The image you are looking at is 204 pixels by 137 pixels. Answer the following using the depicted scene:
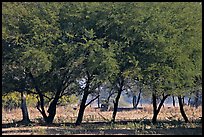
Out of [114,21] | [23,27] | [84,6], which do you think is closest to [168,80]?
[114,21]

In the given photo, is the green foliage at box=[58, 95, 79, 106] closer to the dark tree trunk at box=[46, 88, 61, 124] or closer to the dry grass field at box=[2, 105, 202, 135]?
the dry grass field at box=[2, 105, 202, 135]

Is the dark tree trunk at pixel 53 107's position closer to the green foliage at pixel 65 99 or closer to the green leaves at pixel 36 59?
the green leaves at pixel 36 59

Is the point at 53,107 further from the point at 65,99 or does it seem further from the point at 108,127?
the point at 65,99

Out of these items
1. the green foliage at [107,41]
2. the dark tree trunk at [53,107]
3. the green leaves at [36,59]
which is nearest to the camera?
the green leaves at [36,59]

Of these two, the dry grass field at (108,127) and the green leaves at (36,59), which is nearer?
the dry grass field at (108,127)

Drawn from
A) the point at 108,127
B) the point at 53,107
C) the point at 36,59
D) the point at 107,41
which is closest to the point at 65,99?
the point at 53,107

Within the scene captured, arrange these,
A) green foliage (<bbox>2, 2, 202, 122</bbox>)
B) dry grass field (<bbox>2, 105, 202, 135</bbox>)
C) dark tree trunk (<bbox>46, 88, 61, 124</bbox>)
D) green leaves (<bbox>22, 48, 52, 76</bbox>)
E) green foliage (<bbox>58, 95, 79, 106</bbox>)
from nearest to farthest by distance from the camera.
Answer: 1. dry grass field (<bbox>2, 105, 202, 135</bbox>)
2. green leaves (<bbox>22, 48, 52, 76</bbox>)
3. green foliage (<bbox>2, 2, 202, 122</bbox>)
4. dark tree trunk (<bbox>46, 88, 61, 124</bbox>)
5. green foliage (<bbox>58, 95, 79, 106</bbox>)

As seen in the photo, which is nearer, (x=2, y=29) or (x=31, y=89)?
(x=2, y=29)

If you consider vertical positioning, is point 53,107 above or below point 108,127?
above

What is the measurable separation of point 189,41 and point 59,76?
295 inches

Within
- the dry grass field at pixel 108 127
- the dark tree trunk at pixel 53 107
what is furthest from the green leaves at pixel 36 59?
the dark tree trunk at pixel 53 107

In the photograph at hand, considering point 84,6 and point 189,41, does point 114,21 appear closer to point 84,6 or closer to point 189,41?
point 84,6

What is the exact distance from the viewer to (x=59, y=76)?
26516 mm

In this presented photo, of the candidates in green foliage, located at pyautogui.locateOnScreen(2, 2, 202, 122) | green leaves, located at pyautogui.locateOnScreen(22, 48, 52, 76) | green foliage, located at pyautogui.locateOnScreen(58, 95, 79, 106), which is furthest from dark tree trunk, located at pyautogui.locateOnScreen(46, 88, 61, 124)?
green foliage, located at pyautogui.locateOnScreen(58, 95, 79, 106)
